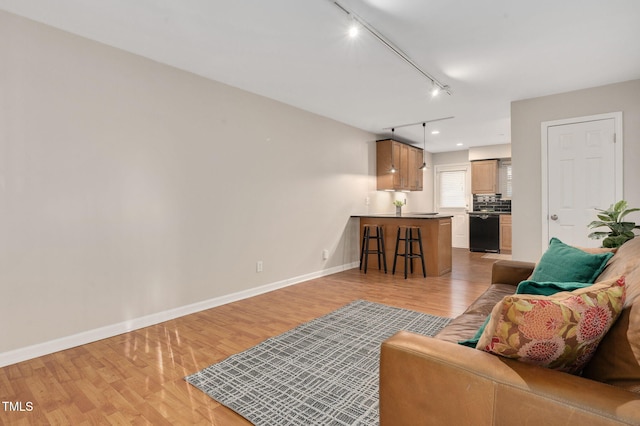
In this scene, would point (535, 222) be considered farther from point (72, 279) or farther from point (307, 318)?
point (72, 279)

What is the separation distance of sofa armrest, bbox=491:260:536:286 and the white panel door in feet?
7.07

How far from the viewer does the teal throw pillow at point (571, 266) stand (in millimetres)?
1690

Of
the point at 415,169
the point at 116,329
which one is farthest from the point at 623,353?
the point at 415,169

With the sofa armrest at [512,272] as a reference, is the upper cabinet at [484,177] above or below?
above

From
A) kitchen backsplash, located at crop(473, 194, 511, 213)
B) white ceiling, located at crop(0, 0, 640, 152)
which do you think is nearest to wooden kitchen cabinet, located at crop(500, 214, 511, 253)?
→ kitchen backsplash, located at crop(473, 194, 511, 213)

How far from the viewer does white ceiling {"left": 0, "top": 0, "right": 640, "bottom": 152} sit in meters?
2.31

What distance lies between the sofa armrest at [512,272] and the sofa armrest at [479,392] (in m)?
1.88

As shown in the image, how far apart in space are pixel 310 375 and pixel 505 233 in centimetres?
698

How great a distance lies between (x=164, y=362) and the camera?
2.33m

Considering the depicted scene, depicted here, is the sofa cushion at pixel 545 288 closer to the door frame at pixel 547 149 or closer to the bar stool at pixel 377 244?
the door frame at pixel 547 149

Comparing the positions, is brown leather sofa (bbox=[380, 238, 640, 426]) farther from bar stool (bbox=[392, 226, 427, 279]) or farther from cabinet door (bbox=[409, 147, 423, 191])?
cabinet door (bbox=[409, 147, 423, 191])

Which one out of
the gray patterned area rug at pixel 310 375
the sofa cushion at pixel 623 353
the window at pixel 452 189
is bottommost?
the gray patterned area rug at pixel 310 375

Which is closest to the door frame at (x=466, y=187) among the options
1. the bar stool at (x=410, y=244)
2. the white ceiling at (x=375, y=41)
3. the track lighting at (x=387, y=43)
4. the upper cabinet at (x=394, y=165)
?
the upper cabinet at (x=394, y=165)

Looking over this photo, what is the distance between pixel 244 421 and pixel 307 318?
61.5 inches
